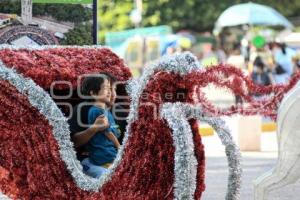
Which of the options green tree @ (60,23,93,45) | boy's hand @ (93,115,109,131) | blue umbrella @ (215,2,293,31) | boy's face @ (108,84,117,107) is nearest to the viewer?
boy's hand @ (93,115,109,131)

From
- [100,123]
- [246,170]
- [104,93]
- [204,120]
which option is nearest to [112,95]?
[104,93]

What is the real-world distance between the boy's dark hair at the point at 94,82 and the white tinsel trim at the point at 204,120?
0.80 metres

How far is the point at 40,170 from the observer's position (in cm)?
632

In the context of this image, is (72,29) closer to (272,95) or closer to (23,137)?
(23,137)

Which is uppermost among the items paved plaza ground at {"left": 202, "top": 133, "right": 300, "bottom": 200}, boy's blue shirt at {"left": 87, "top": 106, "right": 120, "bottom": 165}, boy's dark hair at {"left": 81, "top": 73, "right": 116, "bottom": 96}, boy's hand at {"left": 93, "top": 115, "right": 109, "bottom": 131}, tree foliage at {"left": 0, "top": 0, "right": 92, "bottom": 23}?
tree foliage at {"left": 0, "top": 0, "right": 92, "bottom": 23}

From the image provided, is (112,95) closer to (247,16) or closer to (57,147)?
(57,147)

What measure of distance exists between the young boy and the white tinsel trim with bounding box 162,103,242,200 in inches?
31.4

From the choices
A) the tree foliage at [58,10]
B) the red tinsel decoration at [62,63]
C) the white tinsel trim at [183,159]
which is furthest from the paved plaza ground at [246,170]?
the tree foliage at [58,10]

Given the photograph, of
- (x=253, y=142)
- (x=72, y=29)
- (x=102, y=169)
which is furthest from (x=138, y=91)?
(x=253, y=142)

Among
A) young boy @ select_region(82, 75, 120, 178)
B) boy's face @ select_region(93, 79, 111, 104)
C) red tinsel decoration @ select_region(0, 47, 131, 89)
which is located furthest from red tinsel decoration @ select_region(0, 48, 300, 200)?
boy's face @ select_region(93, 79, 111, 104)

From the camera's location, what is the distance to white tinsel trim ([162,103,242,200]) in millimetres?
5547

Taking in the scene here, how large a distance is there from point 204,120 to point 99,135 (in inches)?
37.5

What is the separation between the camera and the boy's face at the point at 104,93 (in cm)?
635

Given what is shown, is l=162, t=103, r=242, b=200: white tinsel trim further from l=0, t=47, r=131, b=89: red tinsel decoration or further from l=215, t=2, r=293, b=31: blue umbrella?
l=215, t=2, r=293, b=31: blue umbrella
